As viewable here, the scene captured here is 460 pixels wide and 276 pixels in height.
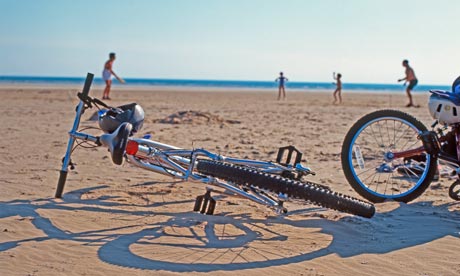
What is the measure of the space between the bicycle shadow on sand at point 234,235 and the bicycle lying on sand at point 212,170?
0.18 meters

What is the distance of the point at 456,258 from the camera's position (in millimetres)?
3285

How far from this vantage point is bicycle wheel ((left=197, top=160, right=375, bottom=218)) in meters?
3.50

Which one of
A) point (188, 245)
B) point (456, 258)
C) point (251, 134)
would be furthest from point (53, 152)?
point (456, 258)

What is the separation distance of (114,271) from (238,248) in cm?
82

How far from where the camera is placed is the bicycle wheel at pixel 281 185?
350 centimetres

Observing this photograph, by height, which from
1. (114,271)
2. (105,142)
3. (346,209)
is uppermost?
(105,142)

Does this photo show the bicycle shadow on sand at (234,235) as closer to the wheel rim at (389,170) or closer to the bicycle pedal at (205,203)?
the bicycle pedal at (205,203)

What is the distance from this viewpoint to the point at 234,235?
145 inches

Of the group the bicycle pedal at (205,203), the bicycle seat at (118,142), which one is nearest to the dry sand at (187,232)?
the bicycle pedal at (205,203)

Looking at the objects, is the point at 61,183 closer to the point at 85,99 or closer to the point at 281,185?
the point at 85,99

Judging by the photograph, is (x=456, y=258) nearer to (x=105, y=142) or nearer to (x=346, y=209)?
(x=346, y=209)

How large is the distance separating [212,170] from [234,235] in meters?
0.48

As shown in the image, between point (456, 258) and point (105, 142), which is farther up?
point (105, 142)

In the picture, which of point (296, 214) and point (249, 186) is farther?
point (296, 214)
